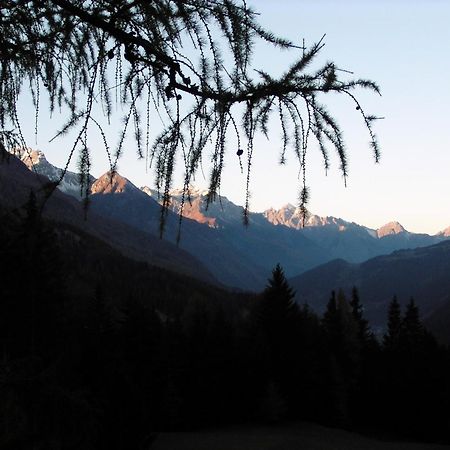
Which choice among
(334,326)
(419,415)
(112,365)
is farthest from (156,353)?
(419,415)

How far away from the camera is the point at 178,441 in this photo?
29.9 metres

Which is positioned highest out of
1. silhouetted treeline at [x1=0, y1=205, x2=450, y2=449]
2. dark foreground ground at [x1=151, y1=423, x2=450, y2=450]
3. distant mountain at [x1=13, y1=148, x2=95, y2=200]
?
distant mountain at [x1=13, y1=148, x2=95, y2=200]

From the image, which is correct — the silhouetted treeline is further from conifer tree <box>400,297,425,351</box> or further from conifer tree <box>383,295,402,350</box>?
conifer tree <box>383,295,402,350</box>

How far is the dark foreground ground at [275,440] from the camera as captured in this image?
2906 centimetres

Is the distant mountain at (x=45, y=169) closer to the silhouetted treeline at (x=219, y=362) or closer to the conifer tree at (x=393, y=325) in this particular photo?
the silhouetted treeline at (x=219, y=362)

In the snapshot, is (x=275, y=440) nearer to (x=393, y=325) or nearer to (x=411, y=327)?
(x=411, y=327)

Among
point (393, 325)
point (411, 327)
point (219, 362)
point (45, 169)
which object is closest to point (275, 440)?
point (219, 362)

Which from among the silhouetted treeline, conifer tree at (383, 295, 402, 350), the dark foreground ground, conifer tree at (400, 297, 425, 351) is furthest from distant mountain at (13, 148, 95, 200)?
conifer tree at (383, 295, 402, 350)

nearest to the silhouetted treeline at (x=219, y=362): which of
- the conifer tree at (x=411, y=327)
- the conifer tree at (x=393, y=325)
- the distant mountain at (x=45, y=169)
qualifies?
the conifer tree at (x=411, y=327)

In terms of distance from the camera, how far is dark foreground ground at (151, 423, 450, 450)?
29.1m

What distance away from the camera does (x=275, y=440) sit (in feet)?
100

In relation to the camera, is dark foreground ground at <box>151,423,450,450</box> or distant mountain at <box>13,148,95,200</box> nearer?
distant mountain at <box>13,148,95,200</box>

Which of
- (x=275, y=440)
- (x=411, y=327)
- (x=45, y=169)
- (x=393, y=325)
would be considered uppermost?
(x=393, y=325)

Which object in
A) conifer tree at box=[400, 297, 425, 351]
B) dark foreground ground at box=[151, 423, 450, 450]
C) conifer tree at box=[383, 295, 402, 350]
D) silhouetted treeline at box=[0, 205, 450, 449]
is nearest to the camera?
silhouetted treeline at box=[0, 205, 450, 449]
